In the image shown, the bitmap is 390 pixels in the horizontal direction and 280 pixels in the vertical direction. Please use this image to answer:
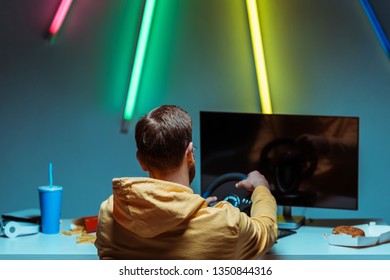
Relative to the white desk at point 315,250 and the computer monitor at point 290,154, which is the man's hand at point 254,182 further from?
the computer monitor at point 290,154

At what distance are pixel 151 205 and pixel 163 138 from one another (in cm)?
18

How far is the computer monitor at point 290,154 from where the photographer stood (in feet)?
8.60

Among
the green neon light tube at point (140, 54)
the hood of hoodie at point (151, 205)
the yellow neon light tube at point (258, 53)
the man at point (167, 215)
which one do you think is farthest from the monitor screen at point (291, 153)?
the hood of hoodie at point (151, 205)

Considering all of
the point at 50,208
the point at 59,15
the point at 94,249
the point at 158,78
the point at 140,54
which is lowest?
the point at 94,249

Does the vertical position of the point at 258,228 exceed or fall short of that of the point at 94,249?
it exceeds it

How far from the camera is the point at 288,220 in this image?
270cm

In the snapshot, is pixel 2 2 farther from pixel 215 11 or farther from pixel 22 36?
pixel 215 11

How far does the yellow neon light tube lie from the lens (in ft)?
9.55

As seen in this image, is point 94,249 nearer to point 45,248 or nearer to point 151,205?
point 45,248

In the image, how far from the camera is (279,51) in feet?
9.72

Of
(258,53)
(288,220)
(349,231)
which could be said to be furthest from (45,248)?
(258,53)

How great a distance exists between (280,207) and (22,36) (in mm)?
1464

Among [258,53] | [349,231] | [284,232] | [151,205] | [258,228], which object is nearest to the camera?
[151,205]

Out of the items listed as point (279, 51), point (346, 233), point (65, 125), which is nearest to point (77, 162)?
point (65, 125)
